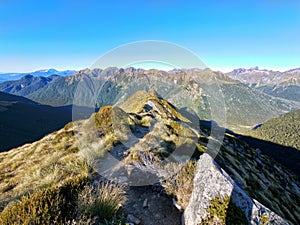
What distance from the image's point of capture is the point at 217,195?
19.7 feet

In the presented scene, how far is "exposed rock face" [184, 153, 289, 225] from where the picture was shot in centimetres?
573

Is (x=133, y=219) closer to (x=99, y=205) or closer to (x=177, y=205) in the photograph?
(x=99, y=205)

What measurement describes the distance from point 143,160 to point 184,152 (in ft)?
9.65

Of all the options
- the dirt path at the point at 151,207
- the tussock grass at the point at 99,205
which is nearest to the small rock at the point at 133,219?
the dirt path at the point at 151,207

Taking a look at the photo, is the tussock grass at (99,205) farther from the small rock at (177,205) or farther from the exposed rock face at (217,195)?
the exposed rock face at (217,195)

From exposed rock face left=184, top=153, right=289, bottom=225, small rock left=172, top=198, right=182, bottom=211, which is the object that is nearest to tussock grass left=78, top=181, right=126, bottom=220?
small rock left=172, top=198, right=182, bottom=211

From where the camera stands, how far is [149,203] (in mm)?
7379

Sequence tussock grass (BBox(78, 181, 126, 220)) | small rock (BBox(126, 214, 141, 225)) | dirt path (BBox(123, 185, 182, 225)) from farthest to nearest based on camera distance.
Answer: dirt path (BBox(123, 185, 182, 225))
small rock (BBox(126, 214, 141, 225))
tussock grass (BBox(78, 181, 126, 220))

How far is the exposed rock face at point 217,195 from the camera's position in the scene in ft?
18.8

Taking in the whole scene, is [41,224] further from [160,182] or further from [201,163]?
[201,163]

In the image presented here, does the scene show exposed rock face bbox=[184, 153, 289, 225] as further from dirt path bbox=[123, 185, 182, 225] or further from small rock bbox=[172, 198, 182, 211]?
dirt path bbox=[123, 185, 182, 225]

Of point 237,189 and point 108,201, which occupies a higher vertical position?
point 237,189

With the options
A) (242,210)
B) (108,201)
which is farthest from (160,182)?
(242,210)

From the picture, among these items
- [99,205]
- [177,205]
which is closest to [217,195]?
[177,205]
